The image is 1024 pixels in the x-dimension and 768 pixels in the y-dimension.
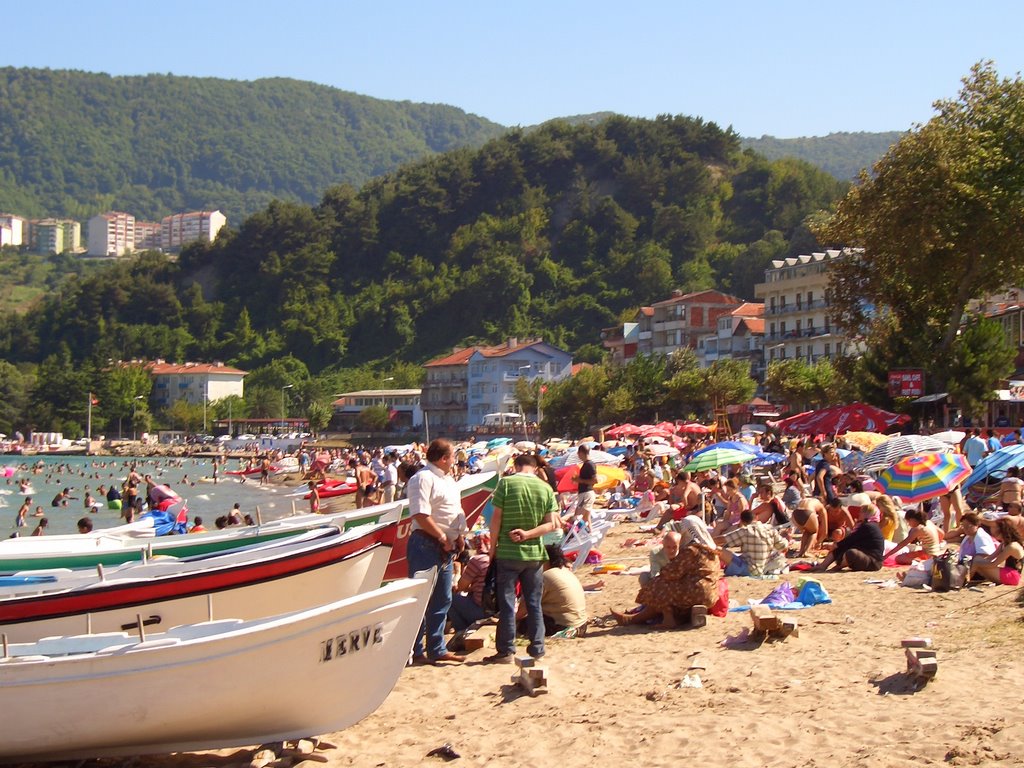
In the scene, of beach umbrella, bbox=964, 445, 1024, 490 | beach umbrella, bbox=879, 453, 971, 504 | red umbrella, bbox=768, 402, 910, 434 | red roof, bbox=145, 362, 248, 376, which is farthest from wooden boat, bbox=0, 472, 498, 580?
red roof, bbox=145, 362, 248, 376

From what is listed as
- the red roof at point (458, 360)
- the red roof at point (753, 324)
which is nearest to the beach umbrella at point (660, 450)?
the red roof at point (753, 324)

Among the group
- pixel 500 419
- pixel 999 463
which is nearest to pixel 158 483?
pixel 500 419

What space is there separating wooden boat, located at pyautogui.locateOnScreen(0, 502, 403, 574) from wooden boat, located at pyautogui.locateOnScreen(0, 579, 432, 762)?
454 centimetres

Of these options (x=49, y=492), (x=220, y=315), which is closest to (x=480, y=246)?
(x=220, y=315)

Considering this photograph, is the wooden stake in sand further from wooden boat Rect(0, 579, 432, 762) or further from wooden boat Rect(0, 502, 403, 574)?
wooden boat Rect(0, 502, 403, 574)

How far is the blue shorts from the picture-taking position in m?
12.9

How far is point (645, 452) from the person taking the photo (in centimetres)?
3300

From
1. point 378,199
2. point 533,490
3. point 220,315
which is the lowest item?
point 533,490

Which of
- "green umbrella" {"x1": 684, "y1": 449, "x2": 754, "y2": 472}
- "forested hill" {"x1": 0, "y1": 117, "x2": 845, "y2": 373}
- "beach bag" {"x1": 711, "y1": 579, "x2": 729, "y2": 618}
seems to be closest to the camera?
"beach bag" {"x1": 711, "y1": 579, "x2": 729, "y2": 618}

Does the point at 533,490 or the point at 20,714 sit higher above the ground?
the point at 533,490

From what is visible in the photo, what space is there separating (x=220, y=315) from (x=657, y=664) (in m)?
149

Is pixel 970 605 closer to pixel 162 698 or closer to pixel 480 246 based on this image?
pixel 162 698

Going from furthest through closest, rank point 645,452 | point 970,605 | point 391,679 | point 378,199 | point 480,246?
point 378,199 < point 480,246 < point 645,452 < point 970,605 < point 391,679

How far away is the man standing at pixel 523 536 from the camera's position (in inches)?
352
